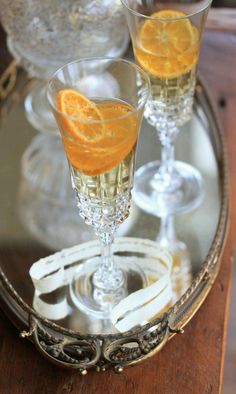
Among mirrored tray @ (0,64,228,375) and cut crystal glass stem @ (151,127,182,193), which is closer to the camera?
mirrored tray @ (0,64,228,375)

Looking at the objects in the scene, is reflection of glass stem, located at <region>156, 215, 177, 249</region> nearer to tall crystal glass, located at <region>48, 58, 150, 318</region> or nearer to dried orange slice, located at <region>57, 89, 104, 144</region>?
tall crystal glass, located at <region>48, 58, 150, 318</region>

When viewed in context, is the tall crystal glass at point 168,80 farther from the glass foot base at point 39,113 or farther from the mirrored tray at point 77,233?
the glass foot base at point 39,113

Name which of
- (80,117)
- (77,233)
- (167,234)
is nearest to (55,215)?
(77,233)

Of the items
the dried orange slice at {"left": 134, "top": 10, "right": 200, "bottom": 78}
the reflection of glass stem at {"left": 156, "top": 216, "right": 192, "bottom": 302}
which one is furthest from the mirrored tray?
the dried orange slice at {"left": 134, "top": 10, "right": 200, "bottom": 78}

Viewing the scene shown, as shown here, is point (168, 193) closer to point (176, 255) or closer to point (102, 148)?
point (176, 255)

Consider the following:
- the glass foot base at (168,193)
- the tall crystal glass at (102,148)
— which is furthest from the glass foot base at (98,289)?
the glass foot base at (168,193)

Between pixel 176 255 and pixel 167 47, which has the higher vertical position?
pixel 167 47

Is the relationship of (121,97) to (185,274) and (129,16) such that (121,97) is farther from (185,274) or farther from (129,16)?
(185,274)
